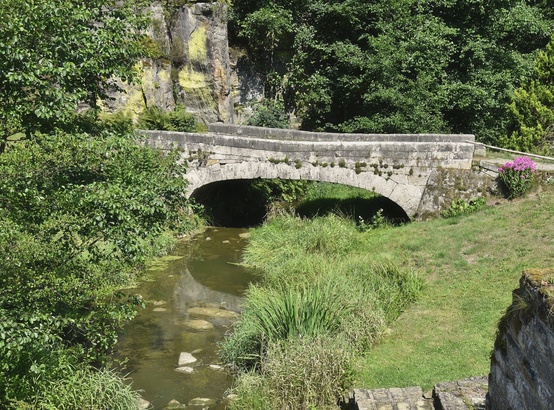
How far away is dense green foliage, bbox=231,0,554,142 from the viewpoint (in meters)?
21.2

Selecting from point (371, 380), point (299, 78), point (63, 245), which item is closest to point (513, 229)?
point (371, 380)

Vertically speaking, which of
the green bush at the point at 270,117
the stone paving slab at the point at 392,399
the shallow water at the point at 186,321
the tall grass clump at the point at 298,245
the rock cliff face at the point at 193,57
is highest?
the rock cliff face at the point at 193,57

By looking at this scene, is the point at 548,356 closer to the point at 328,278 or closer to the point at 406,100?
the point at 328,278

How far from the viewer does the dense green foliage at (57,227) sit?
801 centimetres

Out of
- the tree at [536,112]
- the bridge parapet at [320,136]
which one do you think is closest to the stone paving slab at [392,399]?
the bridge parapet at [320,136]

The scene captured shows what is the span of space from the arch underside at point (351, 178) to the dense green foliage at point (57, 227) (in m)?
8.49

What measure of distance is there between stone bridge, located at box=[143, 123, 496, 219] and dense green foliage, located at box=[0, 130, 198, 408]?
8483 mm

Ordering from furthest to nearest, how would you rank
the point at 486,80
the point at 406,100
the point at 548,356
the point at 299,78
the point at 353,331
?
the point at 299,78, the point at 486,80, the point at 406,100, the point at 353,331, the point at 548,356

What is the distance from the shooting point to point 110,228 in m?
8.47

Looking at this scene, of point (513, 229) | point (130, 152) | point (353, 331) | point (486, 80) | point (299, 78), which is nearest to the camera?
point (130, 152)

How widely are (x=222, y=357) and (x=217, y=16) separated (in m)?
14.7

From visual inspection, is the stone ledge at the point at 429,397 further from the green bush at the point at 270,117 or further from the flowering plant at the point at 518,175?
the green bush at the point at 270,117

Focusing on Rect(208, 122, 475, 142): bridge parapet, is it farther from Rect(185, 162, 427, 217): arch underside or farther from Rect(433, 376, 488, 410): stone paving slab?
Rect(433, 376, 488, 410): stone paving slab

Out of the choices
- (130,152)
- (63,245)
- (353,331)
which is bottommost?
(353,331)
